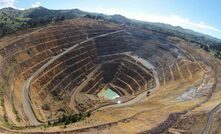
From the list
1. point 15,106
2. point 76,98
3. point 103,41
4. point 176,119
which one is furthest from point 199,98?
point 103,41

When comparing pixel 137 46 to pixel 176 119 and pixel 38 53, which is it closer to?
pixel 38 53

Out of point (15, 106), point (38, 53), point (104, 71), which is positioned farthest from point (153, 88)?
point (15, 106)

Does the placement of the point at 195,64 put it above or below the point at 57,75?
above

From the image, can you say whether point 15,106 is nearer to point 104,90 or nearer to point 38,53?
point 38,53

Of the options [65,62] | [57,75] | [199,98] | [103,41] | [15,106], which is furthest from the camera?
[103,41]

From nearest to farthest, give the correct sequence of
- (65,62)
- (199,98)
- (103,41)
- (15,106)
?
(15,106), (199,98), (65,62), (103,41)

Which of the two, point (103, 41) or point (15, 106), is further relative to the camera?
point (103, 41)
